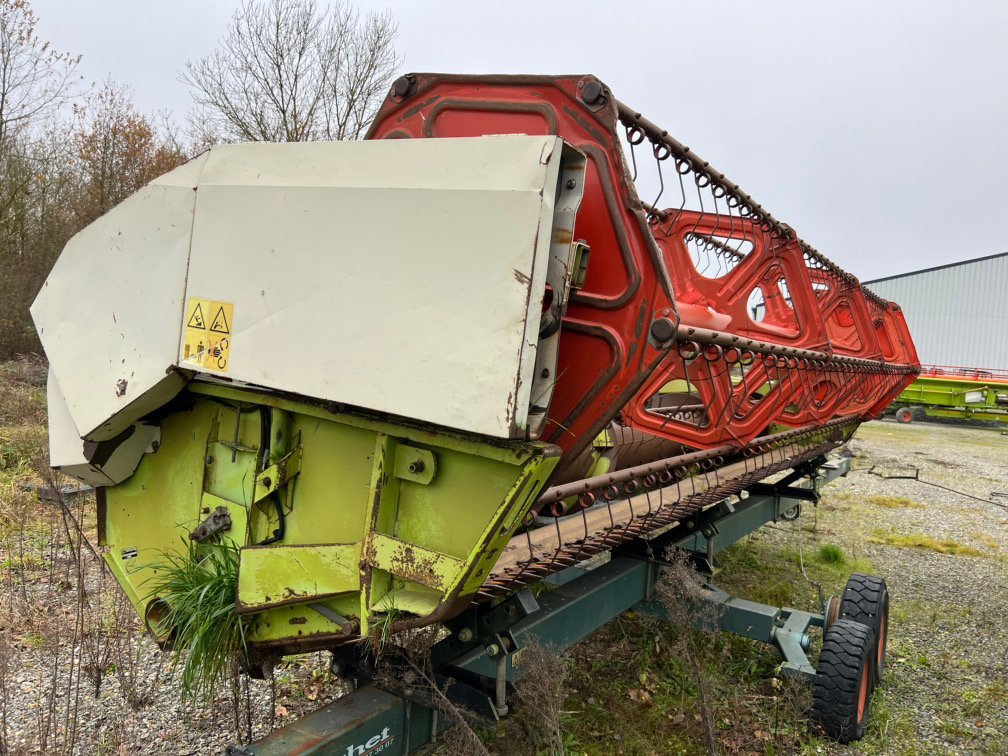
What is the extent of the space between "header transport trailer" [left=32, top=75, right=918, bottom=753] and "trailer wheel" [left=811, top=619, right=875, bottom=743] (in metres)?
1.60

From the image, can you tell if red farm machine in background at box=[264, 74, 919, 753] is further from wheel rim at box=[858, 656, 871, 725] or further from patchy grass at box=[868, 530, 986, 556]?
patchy grass at box=[868, 530, 986, 556]

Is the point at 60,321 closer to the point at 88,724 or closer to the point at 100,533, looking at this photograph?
the point at 100,533

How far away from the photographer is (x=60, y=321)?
8.13 feet

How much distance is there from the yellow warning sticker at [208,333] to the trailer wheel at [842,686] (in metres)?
3.24

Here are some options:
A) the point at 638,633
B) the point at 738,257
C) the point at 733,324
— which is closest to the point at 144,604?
the point at 638,633

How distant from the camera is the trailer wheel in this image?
3.50 m

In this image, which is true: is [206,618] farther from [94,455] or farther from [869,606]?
[869,606]

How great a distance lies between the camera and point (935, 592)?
6121 millimetres

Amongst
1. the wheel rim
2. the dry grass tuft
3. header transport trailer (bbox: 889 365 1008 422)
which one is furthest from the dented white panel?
header transport trailer (bbox: 889 365 1008 422)

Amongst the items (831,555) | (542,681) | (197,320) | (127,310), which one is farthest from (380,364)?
(831,555)

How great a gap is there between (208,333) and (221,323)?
0.06 meters

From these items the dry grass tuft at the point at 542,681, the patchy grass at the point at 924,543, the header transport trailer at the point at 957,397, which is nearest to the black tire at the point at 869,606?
the dry grass tuft at the point at 542,681

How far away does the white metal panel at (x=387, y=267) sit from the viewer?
1652mm

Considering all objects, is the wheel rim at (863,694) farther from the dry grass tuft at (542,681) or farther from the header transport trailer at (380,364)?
the dry grass tuft at (542,681)
